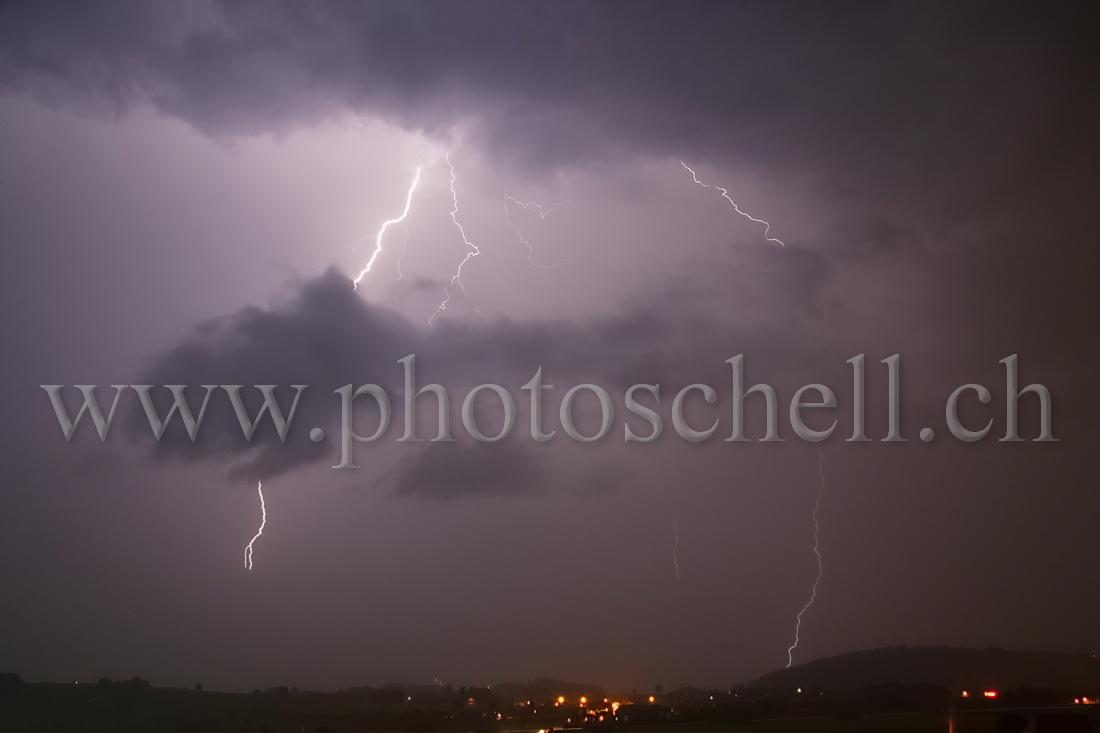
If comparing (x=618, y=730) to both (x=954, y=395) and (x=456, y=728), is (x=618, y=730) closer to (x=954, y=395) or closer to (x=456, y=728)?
(x=456, y=728)

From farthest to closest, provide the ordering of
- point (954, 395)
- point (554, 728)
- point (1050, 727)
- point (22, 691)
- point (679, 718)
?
point (679, 718), point (554, 728), point (22, 691), point (954, 395), point (1050, 727)

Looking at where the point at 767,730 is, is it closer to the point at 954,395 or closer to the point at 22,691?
the point at 954,395

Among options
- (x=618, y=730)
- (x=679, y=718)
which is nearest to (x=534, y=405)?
(x=618, y=730)

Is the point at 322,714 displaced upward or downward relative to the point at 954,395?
downward

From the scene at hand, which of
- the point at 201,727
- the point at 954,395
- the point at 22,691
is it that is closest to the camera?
the point at 954,395

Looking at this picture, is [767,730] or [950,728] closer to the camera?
[950,728]

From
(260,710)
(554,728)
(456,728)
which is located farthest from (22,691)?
(554,728)

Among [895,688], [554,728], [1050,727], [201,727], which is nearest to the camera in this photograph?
[1050,727]

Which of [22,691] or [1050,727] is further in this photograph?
[22,691]

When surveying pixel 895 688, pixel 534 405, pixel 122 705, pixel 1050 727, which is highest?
pixel 534 405
